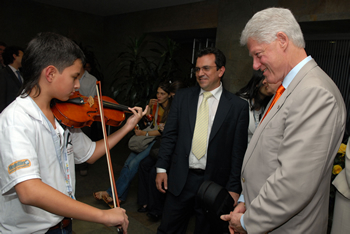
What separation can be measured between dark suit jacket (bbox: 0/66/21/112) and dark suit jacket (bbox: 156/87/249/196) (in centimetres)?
219

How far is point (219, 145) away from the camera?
1834 millimetres

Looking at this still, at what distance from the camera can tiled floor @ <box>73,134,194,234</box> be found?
8.16 ft

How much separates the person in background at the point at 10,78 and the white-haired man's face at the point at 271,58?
9.38 ft

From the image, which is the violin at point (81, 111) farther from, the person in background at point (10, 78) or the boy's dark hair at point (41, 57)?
the person in background at point (10, 78)

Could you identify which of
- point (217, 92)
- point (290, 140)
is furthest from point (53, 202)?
point (217, 92)

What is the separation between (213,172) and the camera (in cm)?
182

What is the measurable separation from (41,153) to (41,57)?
0.38m

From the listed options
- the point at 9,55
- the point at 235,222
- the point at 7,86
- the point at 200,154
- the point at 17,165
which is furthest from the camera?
the point at 9,55

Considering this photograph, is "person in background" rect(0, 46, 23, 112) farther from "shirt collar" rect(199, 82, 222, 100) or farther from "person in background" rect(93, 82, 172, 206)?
"shirt collar" rect(199, 82, 222, 100)

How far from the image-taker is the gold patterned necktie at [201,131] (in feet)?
6.03

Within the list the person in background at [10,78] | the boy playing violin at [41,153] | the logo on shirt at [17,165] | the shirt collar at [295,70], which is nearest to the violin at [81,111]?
the boy playing violin at [41,153]

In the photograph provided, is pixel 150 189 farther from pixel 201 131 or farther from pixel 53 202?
pixel 53 202

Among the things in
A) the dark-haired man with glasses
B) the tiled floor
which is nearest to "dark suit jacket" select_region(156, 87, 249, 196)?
the dark-haired man with glasses

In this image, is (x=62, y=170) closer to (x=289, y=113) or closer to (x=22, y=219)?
(x=22, y=219)
